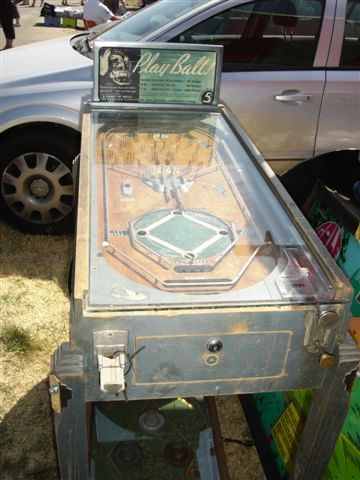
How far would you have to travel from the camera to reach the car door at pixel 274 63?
13.3ft

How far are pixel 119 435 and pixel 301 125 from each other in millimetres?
2852

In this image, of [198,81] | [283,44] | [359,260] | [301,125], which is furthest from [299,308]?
[283,44]

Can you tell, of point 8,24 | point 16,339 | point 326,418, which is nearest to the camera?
point 326,418

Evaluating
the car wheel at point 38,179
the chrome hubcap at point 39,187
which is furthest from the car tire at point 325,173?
the chrome hubcap at point 39,187

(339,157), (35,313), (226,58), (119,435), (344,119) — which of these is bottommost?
(35,313)

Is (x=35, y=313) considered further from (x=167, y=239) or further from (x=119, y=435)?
(x=167, y=239)

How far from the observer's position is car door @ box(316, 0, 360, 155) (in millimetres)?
4055

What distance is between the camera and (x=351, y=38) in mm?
4105

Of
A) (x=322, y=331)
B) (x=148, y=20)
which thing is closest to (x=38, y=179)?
(x=148, y=20)

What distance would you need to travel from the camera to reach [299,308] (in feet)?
5.42


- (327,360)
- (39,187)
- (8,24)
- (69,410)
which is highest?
(327,360)

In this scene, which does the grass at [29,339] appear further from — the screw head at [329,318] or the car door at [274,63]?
the car door at [274,63]

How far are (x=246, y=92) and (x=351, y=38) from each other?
0.95 metres

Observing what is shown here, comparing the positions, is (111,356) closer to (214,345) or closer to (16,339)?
(214,345)
